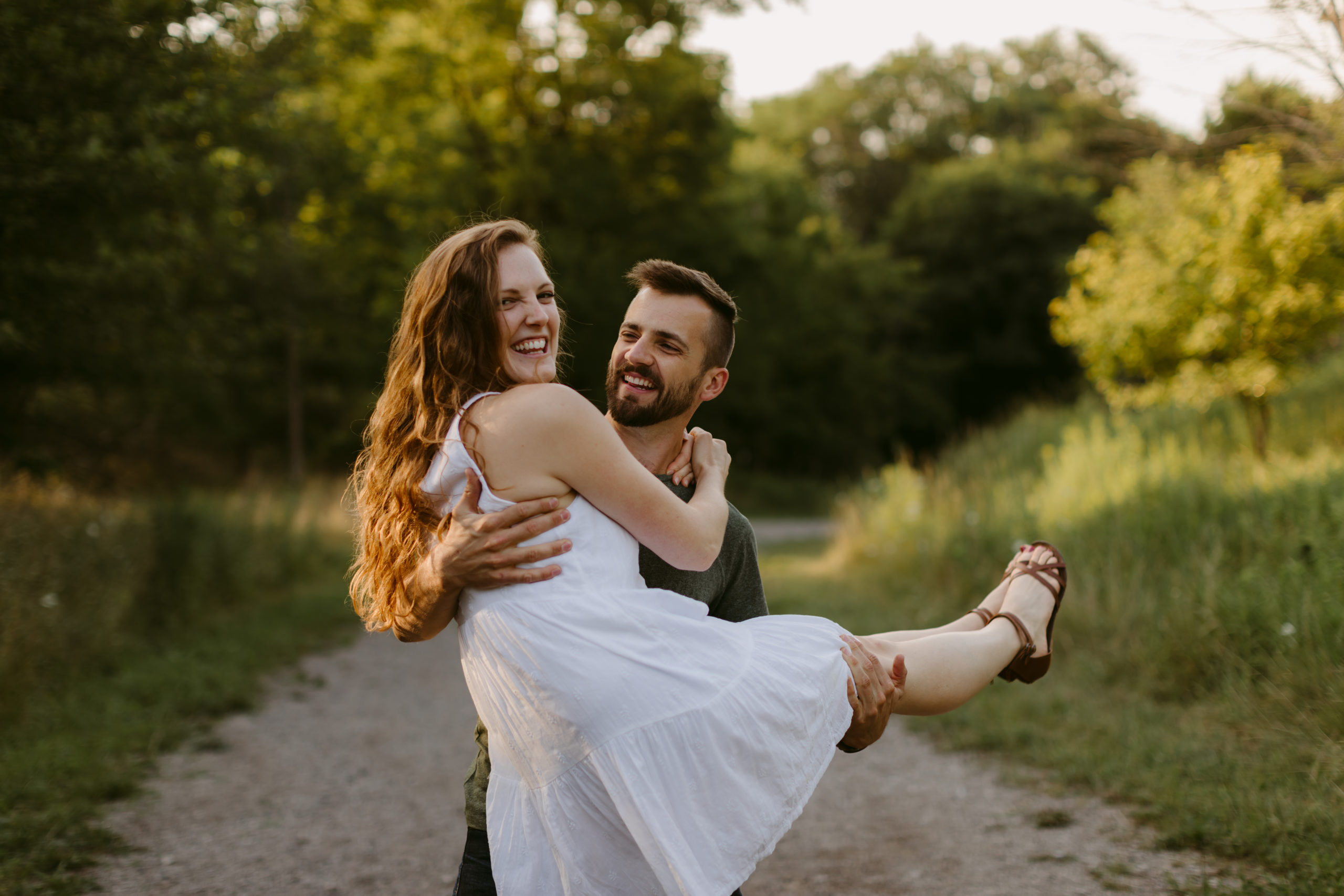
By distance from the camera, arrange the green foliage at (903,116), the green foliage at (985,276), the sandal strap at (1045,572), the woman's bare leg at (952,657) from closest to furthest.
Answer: the woman's bare leg at (952,657) < the sandal strap at (1045,572) < the green foliage at (985,276) < the green foliage at (903,116)

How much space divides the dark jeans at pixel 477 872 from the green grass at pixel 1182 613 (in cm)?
274

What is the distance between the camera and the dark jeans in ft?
8.31

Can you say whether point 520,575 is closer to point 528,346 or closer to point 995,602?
point 528,346

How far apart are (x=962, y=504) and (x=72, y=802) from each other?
28.8ft

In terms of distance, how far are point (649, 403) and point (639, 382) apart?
0.07 metres

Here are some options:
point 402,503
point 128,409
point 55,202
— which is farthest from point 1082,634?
point 128,409

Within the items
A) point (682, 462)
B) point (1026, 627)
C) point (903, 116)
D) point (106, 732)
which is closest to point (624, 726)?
point (682, 462)

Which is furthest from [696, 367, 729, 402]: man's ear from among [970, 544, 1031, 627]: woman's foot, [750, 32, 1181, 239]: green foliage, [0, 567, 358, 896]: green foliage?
[750, 32, 1181, 239]: green foliage

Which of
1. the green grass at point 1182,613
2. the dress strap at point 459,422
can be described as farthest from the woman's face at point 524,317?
the green grass at point 1182,613

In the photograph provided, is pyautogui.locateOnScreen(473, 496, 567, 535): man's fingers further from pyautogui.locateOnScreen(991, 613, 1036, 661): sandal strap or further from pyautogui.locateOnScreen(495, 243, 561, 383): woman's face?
pyautogui.locateOnScreen(991, 613, 1036, 661): sandal strap

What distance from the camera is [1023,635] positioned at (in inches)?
125

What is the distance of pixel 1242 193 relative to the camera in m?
8.08

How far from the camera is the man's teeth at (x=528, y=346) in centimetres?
257

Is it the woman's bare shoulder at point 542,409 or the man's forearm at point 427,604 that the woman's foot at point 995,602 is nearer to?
the woman's bare shoulder at point 542,409
